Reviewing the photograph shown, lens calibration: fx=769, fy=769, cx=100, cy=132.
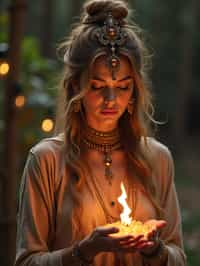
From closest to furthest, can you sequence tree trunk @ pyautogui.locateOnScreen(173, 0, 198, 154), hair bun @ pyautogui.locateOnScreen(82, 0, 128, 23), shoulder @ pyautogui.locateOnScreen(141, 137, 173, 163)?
hair bun @ pyautogui.locateOnScreen(82, 0, 128, 23)
shoulder @ pyautogui.locateOnScreen(141, 137, 173, 163)
tree trunk @ pyautogui.locateOnScreen(173, 0, 198, 154)

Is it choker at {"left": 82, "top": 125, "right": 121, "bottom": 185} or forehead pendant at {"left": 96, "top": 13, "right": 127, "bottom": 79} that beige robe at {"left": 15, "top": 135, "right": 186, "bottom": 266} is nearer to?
choker at {"left": 82, "top": 125, "right": 121, "bottom": 185}

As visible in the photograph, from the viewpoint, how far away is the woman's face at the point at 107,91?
8.82ft

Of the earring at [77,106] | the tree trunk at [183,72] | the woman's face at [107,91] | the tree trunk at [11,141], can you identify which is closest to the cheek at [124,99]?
the woman's face at [107,91]

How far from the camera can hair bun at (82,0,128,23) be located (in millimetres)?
2781

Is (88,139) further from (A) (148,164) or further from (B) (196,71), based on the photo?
(B) (196,71)

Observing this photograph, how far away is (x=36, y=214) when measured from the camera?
2715 millimetres

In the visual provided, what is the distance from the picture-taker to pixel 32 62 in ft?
27.9

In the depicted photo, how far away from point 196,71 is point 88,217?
726 inches

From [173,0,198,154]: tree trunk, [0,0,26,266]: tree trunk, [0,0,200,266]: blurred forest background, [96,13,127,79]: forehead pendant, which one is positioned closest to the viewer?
[96,13,127,79]: forehead pendant

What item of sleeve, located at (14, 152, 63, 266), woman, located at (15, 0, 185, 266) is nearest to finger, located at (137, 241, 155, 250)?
woman, located at (15, 0, 185, 266)

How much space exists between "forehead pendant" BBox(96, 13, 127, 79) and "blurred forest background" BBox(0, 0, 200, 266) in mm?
447

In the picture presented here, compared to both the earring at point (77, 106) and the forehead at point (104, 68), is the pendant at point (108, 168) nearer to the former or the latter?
the earring at point (77, 106)

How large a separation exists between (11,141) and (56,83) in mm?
3150

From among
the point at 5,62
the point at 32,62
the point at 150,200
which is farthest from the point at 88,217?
the point at 32,62
